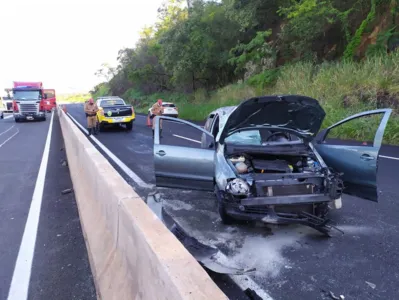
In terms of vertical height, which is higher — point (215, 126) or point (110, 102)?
point (110, 102)

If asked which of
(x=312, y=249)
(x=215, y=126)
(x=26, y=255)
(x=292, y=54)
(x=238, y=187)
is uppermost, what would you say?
(x=292, y=54)

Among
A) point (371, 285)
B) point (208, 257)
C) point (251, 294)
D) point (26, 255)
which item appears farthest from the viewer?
point (26, 255)

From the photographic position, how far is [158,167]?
16.0ft

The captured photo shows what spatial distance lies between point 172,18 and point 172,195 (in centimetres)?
3891

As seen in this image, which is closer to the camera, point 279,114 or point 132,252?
point 132,252

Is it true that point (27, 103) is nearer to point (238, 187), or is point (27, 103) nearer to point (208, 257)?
point (238, 187)

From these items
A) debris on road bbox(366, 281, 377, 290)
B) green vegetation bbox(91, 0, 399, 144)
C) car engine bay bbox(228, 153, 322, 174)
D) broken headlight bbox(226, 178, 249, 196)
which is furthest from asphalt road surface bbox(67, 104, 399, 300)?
green vegetation bbox(91, 0, 399, 144)

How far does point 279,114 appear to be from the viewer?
497 cm

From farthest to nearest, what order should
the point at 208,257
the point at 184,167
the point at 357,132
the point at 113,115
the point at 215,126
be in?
the point at 113,115, the point at 357,132, the point at 215,126, the point at 184,167, the point at 208,257

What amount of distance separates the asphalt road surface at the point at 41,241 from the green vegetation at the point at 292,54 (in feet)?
33.1

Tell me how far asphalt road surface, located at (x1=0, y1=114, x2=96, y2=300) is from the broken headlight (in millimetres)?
1828

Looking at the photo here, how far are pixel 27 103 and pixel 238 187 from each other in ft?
86.7

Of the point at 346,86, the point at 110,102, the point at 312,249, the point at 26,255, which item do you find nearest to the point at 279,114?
the point at 312,249

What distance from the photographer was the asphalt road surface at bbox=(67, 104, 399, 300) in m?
3.14
